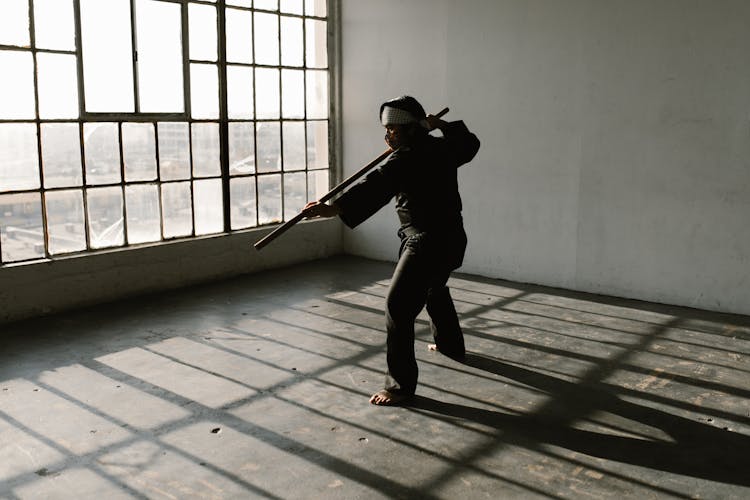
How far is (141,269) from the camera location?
5.34 meters

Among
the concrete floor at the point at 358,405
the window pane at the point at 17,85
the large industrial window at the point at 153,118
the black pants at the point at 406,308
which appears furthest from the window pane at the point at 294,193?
the black pants at the point at 406,308

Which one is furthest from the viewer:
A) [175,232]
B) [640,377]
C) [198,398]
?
[175,232]

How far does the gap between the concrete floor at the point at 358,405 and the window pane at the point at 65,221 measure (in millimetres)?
476

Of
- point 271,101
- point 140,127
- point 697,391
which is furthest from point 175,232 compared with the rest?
point 697,391

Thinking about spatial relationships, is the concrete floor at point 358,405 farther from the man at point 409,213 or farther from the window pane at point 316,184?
the window pane at point 316,184

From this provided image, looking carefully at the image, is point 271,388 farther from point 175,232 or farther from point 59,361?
point 175,232

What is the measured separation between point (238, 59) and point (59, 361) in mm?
2963

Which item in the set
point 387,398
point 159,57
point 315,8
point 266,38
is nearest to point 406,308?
point 387,398

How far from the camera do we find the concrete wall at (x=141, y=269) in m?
4.71

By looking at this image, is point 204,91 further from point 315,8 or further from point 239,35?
point 315,8

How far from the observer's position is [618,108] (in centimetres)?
529

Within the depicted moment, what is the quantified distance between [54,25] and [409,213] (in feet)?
9.21

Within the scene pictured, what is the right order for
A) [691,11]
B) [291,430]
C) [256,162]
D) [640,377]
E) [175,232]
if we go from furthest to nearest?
[256,162], [175,232], [691,11], [640,377], [291,430]

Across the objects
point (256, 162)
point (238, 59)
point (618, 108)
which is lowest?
point (256, 162)
